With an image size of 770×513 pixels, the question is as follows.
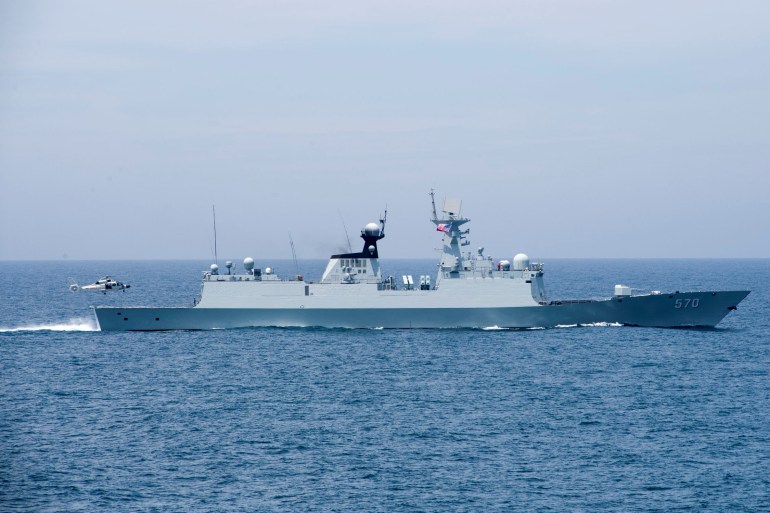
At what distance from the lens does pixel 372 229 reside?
4909 centimetres

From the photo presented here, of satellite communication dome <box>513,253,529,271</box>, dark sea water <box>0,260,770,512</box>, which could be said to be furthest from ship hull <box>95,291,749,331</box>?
satellite communication dome <box>513,253,529,271</box>

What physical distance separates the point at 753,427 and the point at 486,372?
11.8m

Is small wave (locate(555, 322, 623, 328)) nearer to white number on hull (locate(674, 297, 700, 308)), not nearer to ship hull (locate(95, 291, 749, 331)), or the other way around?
ship hull (locate(95, 291, 749, 331))

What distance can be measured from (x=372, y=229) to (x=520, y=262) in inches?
339

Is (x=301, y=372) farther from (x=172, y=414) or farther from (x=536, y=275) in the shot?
(x=536, y=275)

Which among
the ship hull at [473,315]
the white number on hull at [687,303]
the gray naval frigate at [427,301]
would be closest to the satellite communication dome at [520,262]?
the gray naval frigate at [427,301]

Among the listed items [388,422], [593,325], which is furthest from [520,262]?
[388,422]

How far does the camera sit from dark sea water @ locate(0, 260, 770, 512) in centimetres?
2242

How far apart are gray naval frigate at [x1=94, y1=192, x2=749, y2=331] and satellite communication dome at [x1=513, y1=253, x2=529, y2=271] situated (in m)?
0.06

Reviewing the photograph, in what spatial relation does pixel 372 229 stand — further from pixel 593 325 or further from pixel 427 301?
pixel 593 325

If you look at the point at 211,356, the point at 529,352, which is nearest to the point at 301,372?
the point at 211,356

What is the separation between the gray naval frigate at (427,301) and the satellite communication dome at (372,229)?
0.06 metres

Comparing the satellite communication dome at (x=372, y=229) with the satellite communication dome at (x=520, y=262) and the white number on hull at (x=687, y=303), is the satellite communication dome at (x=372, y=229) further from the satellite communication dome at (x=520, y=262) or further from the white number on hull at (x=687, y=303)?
the white number on hull at (x=687, y=303)

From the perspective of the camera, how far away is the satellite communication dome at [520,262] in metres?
48.0
